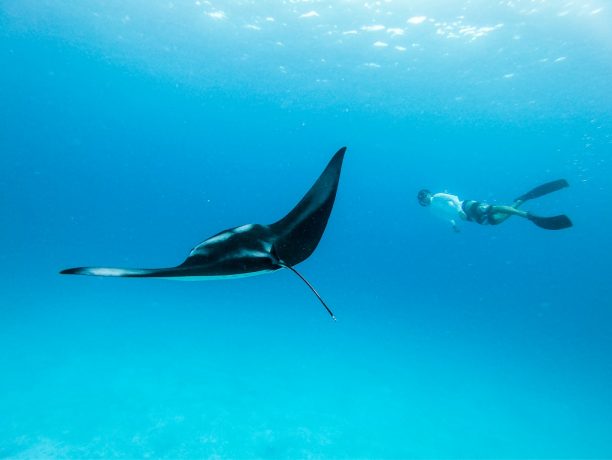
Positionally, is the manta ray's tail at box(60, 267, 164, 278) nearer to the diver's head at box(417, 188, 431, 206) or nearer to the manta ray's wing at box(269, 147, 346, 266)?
the manta ray's wing at box(269, 147, 346, 266)

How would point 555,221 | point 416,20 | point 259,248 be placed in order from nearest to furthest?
point 259,248 < point 555,221 < point 416,20

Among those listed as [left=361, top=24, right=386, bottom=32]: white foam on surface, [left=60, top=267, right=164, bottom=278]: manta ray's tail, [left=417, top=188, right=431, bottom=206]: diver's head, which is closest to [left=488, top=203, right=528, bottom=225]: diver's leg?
[left=417, top=188, right=431, bottom=206]: diver's head

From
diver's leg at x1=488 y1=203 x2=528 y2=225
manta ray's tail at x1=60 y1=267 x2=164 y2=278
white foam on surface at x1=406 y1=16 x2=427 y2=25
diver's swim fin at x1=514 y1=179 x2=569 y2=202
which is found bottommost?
manta ray's tail at x1=60 y1=267 x2=164 y2=278

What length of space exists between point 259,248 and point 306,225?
88cm

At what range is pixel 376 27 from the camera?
59.0ft

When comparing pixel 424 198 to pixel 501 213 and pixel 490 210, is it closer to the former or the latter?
pixel 490 210

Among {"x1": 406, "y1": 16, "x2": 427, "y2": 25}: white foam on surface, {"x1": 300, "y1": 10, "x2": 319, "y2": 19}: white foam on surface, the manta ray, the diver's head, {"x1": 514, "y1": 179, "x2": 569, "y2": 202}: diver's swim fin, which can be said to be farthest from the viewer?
{"x1": 300, "y1": 10, "x2": 319, "y2": 19}: white foam on surface

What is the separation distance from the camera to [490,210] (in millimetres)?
9820

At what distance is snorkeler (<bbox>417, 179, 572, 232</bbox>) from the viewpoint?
29.0 feet

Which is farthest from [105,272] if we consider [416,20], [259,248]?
[416,20]

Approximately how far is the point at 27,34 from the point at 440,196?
32.9 metres

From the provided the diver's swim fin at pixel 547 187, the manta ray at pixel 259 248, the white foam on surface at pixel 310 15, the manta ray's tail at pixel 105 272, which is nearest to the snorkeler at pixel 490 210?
the diver's swim fin at pixel 547 187

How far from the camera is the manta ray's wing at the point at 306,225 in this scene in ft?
11.1

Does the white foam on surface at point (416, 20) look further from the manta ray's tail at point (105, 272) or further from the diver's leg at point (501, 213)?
the manta ray's tail at point (105, 272)
